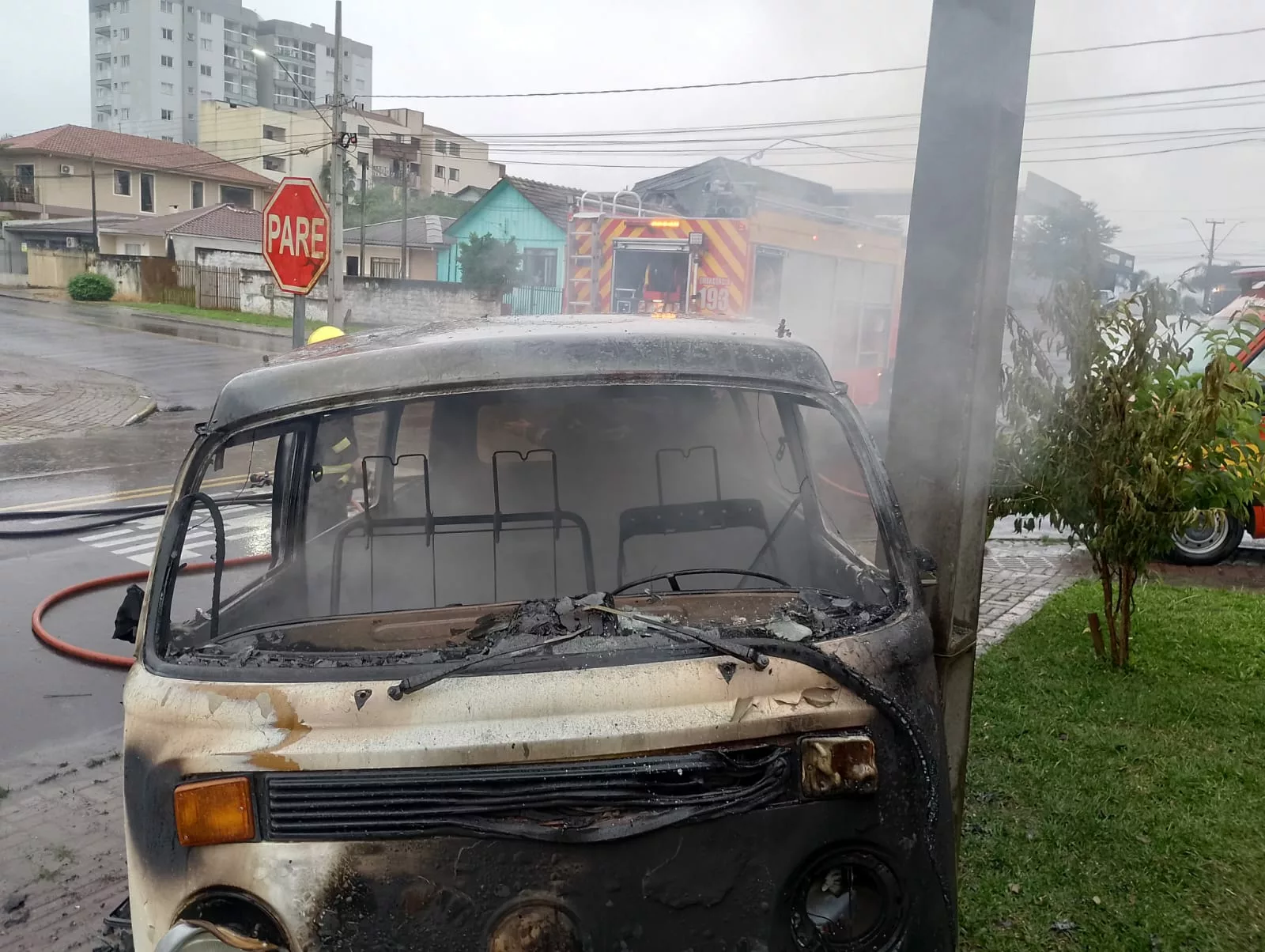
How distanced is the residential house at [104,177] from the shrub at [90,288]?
52.8 feet

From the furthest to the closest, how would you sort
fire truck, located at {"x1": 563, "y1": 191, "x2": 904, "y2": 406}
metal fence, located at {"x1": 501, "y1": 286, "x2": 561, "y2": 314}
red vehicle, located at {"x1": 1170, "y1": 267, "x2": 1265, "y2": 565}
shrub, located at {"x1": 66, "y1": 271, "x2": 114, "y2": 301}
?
1. shrub, located at {"x1": 66, "y1": 271, "x2": 114, "y2": 301}
2. metal fence, located at {"x1": 501, "y1": 286, "x2": 561, "y2": 314}
3. fire truck, located at {"x1": 563, "y1": 191, "x2": 904, "y2": 406}
4. red vehicle, located at {"x1": 1170, "y1": 267, "x2": 1265, "y2": 565}

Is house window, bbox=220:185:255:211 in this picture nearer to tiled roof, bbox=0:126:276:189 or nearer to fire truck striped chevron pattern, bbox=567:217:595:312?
tiled roof, bbox=0:126:276:189

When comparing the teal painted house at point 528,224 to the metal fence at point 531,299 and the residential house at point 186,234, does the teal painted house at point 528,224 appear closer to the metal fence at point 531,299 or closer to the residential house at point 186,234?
the metal fence at point 531,299

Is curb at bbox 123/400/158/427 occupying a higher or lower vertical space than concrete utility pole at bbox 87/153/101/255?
lower

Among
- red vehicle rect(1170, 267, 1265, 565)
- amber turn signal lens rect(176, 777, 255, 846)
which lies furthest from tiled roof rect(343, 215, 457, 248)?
amber turn signal lens rect(176, 777, 255, 846)

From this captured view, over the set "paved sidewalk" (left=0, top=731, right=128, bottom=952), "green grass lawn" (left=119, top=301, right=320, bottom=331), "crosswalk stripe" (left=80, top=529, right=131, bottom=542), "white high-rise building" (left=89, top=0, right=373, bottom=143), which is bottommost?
"crosswalk stripe" (left=80, top=529, right=131, bottom=542)

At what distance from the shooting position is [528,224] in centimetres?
3822

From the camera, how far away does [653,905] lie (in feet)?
6.40

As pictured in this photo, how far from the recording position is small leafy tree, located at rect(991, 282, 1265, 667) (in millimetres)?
4645

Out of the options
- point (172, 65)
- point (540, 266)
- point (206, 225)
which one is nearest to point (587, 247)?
point (540, 266)

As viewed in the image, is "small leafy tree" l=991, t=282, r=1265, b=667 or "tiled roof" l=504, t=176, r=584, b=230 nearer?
"small leafy tree" l=991, t=282, r=1265, b=667

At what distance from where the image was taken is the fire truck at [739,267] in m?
12.4

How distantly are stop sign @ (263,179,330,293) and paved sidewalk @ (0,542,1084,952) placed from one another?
4.81 meters

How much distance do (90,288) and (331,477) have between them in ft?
129
